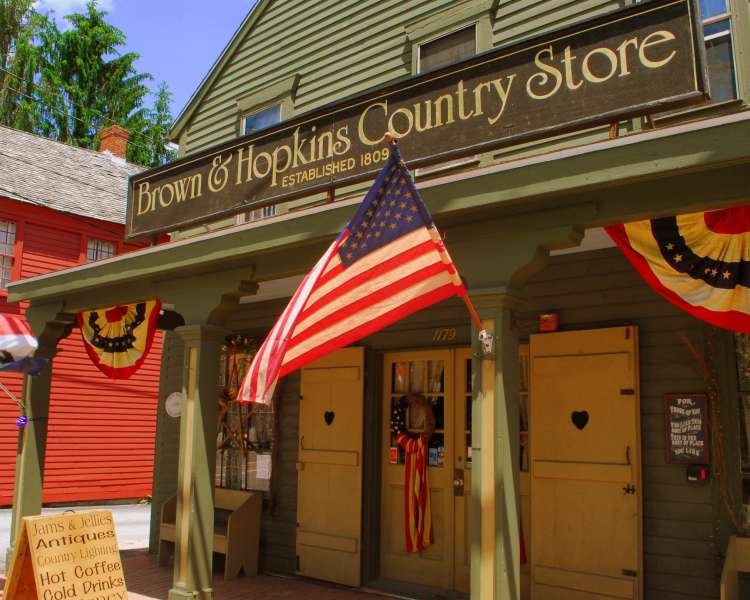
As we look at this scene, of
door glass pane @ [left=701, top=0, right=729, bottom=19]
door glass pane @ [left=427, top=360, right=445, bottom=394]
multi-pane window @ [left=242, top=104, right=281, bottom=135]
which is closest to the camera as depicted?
door glass pane @ [left=701, top=0, right=729, bottom=19]

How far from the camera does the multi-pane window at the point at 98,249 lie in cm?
1611

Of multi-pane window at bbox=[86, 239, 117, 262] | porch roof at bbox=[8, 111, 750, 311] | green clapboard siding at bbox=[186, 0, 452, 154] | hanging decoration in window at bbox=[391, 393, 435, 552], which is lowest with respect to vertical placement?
hanging decoration in window at bbox=[391, 393, 435, 552]

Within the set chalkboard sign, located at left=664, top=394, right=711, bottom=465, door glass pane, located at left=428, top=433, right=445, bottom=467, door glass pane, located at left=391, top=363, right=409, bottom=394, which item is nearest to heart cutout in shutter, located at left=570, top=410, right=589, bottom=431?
chalkboard sign, located at left=664, top=394, right=711, bottom=465

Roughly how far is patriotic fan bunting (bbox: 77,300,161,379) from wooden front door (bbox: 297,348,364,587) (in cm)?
179

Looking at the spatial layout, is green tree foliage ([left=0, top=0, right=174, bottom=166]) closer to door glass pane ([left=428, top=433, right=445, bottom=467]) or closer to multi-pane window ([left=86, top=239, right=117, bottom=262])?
multi-pane window ([left=86, top=239, right=117, bottom=262])

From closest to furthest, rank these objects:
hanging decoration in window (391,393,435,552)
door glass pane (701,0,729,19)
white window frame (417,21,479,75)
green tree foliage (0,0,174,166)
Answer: door glass pane (701,0,729,19) → hanging decoration in window (391,393,435,552) → white window frame (417,21,479,75) → green tree foliage (0,0,174,166)

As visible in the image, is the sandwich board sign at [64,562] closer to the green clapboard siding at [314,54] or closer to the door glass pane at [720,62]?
the green clapboard siding at [314,54]

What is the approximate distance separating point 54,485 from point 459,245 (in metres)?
12.5

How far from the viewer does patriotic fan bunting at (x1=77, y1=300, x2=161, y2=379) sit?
8.26 m

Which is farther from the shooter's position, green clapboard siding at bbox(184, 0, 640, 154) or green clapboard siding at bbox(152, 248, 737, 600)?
green clapboard siding at bbox(184, 0, 640, 154)

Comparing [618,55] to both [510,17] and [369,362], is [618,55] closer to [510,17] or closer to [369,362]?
[510,17]

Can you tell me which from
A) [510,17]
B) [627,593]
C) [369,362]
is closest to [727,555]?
[627,593]

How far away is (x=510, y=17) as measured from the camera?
7695 millimetres

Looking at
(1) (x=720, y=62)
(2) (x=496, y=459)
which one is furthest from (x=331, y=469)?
(1) (x=720, y=62)
